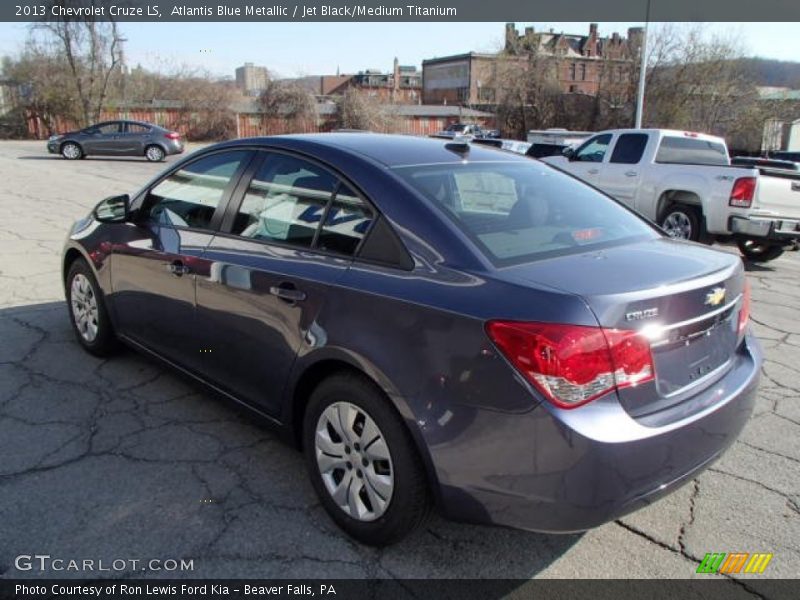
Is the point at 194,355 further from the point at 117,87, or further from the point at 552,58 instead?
the point at 117,87

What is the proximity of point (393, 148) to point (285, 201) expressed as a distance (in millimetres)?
581

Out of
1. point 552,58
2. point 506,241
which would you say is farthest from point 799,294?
point 552,58

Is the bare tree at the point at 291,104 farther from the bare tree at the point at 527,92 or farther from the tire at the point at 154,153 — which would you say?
the tire at the point at 154,153

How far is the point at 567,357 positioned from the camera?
205cm

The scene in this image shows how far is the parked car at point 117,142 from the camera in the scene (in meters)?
23.8

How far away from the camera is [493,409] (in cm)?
212

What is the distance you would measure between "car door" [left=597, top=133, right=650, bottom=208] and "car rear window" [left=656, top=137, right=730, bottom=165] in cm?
31

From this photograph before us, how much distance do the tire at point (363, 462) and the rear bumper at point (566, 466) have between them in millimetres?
153

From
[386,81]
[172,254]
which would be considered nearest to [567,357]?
[172,254]

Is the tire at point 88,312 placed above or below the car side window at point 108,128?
below

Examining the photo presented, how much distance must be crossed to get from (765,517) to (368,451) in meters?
1.80

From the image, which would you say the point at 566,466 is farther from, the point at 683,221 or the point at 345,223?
the point at 683,221

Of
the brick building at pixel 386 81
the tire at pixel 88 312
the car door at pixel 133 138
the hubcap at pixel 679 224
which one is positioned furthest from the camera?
the brick building at pixel 386 81

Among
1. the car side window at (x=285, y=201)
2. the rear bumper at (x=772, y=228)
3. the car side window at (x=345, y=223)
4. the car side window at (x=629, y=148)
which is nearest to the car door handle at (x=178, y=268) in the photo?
the car side window at (x=285, y=201)
